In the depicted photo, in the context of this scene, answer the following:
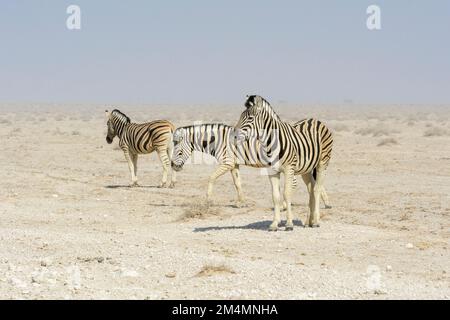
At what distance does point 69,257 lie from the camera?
32.8ft

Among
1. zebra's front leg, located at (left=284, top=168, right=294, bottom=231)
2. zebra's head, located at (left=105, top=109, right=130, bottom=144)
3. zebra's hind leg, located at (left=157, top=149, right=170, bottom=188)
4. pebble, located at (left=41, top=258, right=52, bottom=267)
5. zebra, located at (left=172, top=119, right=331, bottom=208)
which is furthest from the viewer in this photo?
zebra's head, located at (left=105, top=109, right=130, bottom=144)

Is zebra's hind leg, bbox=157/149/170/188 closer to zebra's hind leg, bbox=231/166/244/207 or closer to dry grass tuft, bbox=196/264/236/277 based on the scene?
zebra's hind leg, bbox=231/166/244/207

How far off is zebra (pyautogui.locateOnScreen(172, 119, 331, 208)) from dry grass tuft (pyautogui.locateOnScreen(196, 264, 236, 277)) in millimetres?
4991

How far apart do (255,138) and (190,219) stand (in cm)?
247

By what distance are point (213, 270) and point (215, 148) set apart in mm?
7012

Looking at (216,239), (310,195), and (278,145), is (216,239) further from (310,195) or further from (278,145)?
(310,195)

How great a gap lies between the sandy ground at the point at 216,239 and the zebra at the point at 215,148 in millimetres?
574

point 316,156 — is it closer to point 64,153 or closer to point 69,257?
point 69,257

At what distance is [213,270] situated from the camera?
29.6ft

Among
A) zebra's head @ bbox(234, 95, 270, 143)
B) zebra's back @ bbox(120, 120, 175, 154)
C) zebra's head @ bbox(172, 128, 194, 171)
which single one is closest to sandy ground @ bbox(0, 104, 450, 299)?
zebra's head @ bbox(172, 128, 194, 171)

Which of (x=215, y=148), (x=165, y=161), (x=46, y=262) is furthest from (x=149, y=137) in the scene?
(x=46, y=262)

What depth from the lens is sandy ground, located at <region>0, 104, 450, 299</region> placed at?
8406 millimetres

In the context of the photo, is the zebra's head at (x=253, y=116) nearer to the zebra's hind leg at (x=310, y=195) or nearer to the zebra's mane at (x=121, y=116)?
the zebra's hind leg at (x=310, y=195)

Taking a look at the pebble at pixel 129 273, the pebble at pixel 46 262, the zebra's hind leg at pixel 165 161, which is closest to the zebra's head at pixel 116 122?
the zebra's hind leg at pixel 165 161
